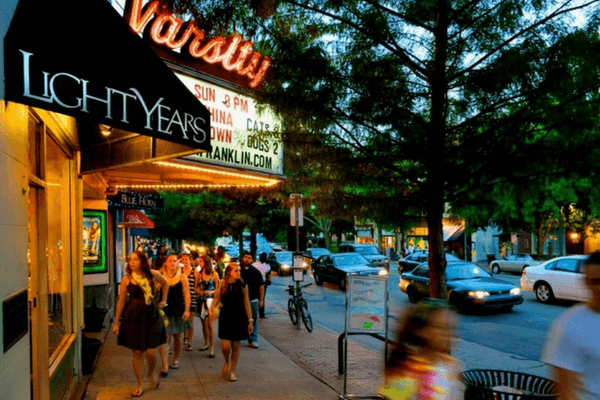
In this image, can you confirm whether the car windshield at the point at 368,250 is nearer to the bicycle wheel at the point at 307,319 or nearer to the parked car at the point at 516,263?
the parked car at the point at 516,263

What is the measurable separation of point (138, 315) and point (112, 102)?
349cm

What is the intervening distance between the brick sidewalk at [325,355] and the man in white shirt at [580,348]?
4126 mm

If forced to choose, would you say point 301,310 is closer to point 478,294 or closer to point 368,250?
point 478,294

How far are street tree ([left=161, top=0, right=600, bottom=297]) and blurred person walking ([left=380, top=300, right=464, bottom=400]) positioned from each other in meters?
2.17

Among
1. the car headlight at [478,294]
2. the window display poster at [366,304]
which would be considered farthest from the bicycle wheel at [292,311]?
the window display poster at [366,304]

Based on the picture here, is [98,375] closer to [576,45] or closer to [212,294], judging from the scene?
[212,294]

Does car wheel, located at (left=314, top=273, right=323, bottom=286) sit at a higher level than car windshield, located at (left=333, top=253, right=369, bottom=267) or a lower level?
lower

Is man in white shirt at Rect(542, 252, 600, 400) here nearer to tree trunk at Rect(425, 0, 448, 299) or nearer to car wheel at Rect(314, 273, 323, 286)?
tree trunk at Rect(425, 0, 448, 299)

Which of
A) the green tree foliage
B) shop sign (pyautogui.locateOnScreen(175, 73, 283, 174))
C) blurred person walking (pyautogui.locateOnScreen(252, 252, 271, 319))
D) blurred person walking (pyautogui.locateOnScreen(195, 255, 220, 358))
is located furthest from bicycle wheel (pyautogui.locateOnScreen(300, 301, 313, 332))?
the green tree foliage

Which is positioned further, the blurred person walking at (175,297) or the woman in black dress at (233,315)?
the blurred person walking at (175,297)

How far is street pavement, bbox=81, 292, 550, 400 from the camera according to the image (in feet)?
23.2

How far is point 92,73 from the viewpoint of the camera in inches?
156

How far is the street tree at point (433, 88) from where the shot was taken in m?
5.84

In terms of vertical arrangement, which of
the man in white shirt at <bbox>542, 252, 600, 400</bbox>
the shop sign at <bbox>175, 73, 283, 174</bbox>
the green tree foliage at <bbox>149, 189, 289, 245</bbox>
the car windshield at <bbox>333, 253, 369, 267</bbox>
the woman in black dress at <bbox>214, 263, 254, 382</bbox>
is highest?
the shop sign at <bbox>175, 73, 283, 174</bbox>
